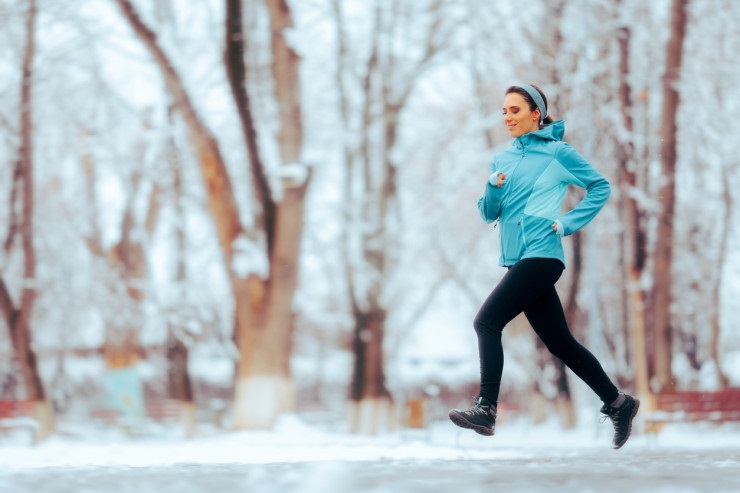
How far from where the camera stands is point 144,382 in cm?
5588

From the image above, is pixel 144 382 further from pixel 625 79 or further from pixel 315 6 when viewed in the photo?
pixel 625 79

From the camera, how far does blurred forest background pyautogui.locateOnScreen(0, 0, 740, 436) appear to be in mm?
15820

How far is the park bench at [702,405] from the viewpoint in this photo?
64.5ft

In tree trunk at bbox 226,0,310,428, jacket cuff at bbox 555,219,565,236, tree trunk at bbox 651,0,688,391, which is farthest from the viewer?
tree trunk at bbox 651,0,688,391

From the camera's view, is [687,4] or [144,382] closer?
[687,4]

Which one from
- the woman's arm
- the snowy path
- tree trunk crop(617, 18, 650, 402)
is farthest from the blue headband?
tree trunk crop(617, 18, 650, 402)

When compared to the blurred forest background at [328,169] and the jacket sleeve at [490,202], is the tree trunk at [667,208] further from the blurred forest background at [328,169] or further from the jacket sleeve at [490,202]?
the jacket sleeve at [490,202]

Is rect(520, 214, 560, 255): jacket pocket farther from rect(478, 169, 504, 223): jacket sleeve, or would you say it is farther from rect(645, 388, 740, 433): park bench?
rect(645, 388, 740, 433): park bench

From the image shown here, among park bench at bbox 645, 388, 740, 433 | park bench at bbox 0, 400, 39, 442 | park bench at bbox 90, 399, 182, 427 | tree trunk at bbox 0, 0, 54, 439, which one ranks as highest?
tree trunk at bbox 0, 0, 54, 439

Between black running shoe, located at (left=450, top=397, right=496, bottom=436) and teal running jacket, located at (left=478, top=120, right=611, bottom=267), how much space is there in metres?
0.69

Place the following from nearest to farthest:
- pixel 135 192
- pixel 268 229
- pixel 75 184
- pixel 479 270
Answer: pixel 268 229 < pixel 135 192 < pixel 75 184 < pixel 479 270

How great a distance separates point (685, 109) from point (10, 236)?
13.4 metres

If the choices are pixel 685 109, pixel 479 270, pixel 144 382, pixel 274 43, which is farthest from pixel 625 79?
pixel 144 382

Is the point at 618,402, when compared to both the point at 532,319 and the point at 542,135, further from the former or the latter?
the point at 542,135
